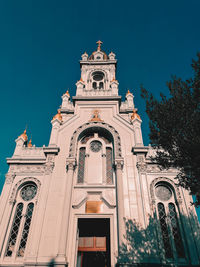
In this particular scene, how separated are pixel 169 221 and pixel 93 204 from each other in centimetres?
566

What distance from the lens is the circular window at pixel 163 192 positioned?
51.6ft

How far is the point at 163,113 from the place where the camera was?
10.6 meters

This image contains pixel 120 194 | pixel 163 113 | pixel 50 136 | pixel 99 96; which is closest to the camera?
pixel 163 113

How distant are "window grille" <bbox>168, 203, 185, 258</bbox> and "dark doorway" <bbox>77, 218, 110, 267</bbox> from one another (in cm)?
469

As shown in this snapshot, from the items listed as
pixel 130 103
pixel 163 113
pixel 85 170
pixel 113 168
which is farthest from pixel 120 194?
pixel 130 103

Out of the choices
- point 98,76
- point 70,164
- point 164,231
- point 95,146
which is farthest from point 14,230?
point 98,76

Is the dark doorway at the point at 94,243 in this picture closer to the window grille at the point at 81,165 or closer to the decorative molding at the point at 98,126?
the window grille at the point at 81,165

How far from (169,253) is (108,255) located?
4117 mm

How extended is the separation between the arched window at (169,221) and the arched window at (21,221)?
977cm

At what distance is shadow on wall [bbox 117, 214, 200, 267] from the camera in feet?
40.7

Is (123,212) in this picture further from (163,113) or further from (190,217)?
(163,113)

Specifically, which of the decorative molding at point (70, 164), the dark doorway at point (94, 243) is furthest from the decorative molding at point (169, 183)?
the decorative molding at point (70, 164)

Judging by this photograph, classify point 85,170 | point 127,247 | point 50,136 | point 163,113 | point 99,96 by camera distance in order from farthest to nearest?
point 99,96 < point 50,136 < point 85,170 < point 127,247 < point 163,113

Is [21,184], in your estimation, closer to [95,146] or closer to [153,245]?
[95,146]
